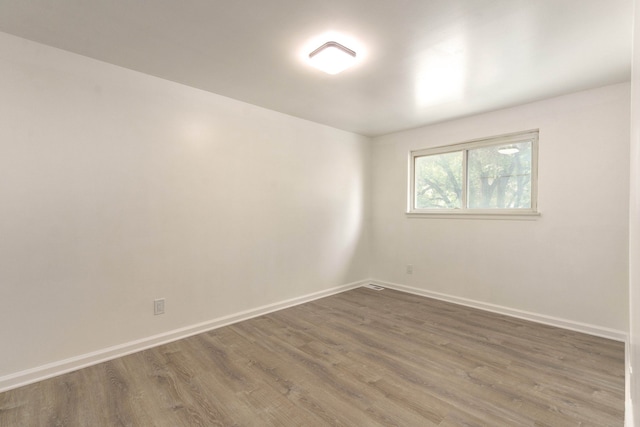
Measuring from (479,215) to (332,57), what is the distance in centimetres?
262

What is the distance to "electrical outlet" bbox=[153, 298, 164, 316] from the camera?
8.27ft

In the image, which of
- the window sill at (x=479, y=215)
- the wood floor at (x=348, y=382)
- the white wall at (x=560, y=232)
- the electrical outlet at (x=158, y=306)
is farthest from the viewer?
the window sill at (x=479, y=215)

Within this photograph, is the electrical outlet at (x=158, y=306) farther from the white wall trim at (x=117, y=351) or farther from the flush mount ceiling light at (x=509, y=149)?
the flush mount ceiling light at (x=509, y=149)

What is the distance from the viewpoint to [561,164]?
2938 mm

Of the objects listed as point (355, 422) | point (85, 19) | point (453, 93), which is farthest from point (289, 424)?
point (453, 93)

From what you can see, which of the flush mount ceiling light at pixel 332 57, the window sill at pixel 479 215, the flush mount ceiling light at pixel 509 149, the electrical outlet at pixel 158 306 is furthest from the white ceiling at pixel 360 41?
the electrical outlet at pixel 158 306

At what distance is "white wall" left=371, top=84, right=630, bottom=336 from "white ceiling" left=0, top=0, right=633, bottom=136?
0.33 meters

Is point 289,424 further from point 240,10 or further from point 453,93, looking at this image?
point 453,93

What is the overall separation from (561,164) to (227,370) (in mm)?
3654

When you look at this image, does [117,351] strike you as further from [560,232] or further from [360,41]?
[560,232]

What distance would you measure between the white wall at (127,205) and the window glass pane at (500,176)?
222cm

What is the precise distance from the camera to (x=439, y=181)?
4027 millimetres

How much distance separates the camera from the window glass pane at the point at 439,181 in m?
3.83

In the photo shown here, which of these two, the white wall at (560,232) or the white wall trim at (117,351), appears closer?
the white wall trim at (117,351)
